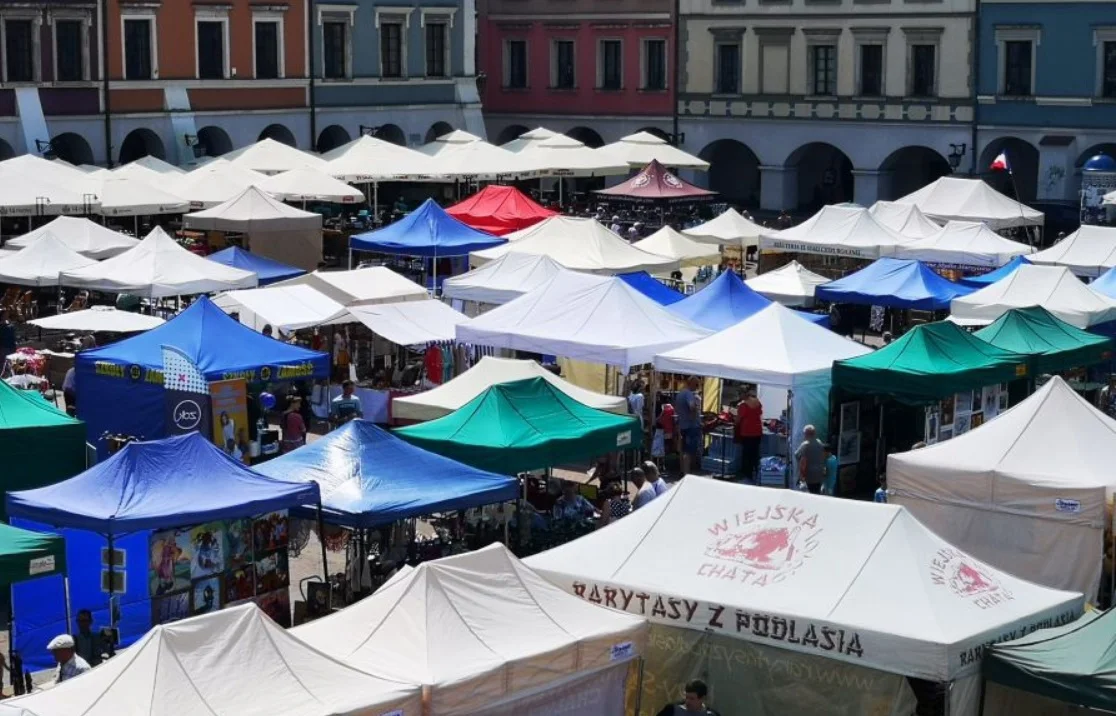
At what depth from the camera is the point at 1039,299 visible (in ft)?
73.8

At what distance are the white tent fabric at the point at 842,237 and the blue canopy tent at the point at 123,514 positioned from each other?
15.9m

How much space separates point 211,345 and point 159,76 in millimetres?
24826

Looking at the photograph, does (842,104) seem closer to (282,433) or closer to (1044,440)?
(282,433)

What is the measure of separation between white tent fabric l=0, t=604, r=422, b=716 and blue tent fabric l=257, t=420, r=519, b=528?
155 inches

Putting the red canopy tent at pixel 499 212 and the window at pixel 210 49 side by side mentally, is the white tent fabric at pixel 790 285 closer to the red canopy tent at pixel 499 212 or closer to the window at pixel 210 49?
the red canopy tent at pixel 499 212

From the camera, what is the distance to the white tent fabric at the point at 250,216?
97.1 feet

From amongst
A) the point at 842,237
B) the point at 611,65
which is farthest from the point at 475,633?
the point at 611,65

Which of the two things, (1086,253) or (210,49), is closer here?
(1086,253)

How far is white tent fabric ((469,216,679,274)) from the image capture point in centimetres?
2575

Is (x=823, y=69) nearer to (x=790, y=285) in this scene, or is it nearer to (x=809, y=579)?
(x=790, y=285)

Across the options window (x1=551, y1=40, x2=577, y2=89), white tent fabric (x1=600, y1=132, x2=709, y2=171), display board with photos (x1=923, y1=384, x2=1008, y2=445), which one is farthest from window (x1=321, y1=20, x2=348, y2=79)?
display board with photos (x1=923, y1=384, x2=1008, y2=445)

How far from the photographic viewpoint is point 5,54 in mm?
38906

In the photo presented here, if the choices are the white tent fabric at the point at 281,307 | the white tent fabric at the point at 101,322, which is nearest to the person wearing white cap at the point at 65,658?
the white tent fabric at the point at 281,307

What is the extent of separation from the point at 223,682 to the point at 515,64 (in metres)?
44.6
